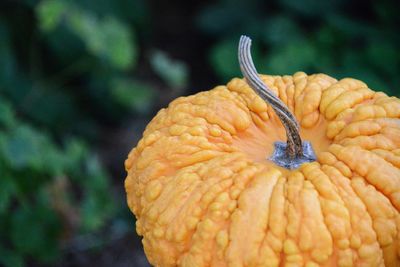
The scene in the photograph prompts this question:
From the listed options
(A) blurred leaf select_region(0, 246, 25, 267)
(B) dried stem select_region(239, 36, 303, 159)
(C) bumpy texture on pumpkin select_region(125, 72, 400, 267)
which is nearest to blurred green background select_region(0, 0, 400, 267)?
(A) blurred leaf select_region(0, 246, 25, 267)

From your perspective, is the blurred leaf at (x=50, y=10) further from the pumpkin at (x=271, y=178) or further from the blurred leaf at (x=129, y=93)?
the pumpkin at (x=271, y=178)

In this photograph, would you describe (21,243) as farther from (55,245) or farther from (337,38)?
(337,38)

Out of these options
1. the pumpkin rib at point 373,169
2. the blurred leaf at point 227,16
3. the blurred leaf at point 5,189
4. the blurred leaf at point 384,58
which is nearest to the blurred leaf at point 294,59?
the blurred leaf at point 384,58

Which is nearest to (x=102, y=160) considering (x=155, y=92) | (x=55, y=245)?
(x=155, y=92)

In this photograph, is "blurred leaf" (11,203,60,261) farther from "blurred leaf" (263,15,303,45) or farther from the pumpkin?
"blurred leaf" (263,15,303,45)

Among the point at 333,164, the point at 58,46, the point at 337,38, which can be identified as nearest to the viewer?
the point at 333,164

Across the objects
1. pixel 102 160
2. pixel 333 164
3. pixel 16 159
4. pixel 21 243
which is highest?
pixel 102 160

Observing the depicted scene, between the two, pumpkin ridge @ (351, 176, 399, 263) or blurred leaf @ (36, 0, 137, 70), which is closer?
pumpkin ridge @ (351, 176, 399, 263)
